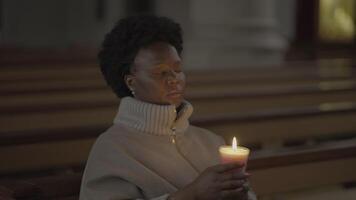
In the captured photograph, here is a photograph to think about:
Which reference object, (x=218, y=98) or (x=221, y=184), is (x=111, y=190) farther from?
(x=218, y=98)

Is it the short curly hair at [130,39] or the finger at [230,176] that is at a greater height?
the short curly hair at [130,39]

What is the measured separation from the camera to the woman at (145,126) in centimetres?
158

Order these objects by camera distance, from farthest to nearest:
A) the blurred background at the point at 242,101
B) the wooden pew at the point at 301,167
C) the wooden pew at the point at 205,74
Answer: the wooden pew at the point at 205,74 → the blurred background at the point at 242,101 → the wooden pew at the point at 301,167

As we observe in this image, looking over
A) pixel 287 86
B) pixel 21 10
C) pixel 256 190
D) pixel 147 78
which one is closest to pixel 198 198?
pixel 147 78

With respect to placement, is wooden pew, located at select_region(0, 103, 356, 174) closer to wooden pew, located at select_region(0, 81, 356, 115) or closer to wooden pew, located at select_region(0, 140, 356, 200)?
wooden pew, located at select_region(0, 81, 356, 115)

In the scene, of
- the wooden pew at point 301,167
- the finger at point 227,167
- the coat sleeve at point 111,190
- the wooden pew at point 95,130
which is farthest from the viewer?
the wooden pew at point 95,130

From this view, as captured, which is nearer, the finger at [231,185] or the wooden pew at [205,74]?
the finger at [231,185]

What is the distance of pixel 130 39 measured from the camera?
1665mm

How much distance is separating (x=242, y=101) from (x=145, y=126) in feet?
9.34

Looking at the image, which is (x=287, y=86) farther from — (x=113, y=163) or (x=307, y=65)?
(x=113, y=163)

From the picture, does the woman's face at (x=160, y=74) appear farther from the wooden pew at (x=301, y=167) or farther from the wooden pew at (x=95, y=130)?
the wooden pew at (x=95, y=130)

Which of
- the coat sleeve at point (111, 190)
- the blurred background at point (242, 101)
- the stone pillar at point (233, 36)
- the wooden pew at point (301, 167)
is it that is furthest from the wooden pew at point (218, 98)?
the stone pillar at point (233, 36)

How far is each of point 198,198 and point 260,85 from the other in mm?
4018

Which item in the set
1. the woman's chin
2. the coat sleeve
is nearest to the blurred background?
the coat sleeve
